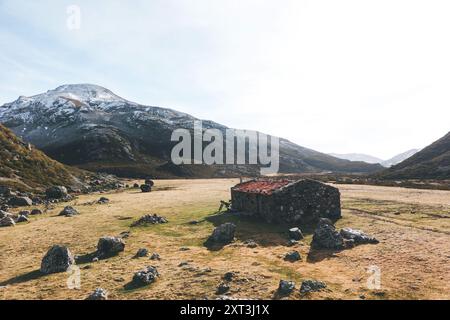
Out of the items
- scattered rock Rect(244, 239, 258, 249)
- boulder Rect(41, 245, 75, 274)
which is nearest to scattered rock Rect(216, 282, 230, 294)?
scattered rock Rect(244, 239, 258, 249)

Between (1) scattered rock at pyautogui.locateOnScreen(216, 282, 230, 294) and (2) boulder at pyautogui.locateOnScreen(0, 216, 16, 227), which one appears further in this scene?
(2) boulder at pyautogui.locateOnScreen(0, 216, 16, 227)

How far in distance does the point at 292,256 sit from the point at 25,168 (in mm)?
63216

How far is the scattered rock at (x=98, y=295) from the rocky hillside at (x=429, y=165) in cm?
9914

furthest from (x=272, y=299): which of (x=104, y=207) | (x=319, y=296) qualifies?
(x=104, y=207)

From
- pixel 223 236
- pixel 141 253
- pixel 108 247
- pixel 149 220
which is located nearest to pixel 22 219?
pixel 149 220

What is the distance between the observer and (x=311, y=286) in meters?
15.4

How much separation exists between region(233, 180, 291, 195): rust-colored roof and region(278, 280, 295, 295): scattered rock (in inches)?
636

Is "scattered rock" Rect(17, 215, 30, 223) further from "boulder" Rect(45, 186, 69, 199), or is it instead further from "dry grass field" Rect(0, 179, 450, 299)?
"boulder" Rect(45, 186, 69, 199)

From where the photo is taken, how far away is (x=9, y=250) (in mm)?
24453

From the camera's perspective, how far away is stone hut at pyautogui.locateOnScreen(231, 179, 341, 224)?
101ft

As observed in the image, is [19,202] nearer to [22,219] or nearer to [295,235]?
[22,219]

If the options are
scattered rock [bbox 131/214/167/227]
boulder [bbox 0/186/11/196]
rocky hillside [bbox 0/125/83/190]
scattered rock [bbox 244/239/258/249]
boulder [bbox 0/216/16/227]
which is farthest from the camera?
rocky hillside [bbox 0/125/83/190]
